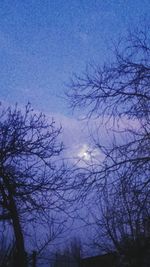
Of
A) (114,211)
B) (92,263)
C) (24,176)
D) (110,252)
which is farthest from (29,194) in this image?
(92,263)

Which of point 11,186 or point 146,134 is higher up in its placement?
point 11,186

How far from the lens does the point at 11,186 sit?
491 inches

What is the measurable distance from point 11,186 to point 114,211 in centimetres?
545

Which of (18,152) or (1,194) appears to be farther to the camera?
(18,152)

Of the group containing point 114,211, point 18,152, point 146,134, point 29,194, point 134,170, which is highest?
point 18,152

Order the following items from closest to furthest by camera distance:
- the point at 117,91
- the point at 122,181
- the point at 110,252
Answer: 1. the point at 122,181
2. the point at 117,91
3. the point at 110,252

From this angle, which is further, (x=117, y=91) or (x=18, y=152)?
(x=18, y=152)

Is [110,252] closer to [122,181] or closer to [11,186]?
[11,186]

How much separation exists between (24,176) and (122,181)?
20.0 feet

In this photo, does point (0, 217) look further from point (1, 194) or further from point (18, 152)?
point (18, 152)

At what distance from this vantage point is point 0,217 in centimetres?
1204

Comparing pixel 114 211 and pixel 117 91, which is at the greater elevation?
pixel 117 91

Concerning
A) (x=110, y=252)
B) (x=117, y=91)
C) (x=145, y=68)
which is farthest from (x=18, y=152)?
(x=110, y=252)

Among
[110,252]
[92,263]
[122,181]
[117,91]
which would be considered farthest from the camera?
[92,263]
